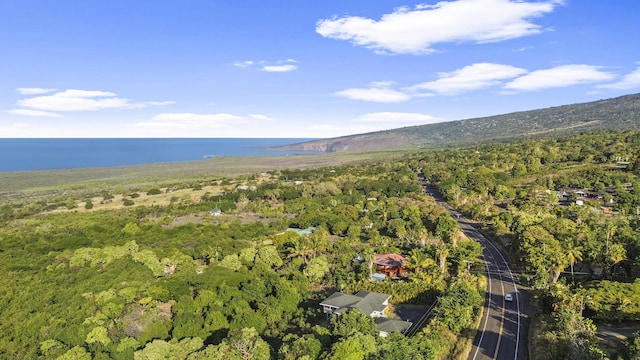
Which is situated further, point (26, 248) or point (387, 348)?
point (26, 248)

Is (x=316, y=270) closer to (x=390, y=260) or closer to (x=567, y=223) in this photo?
(x=390, y=260)

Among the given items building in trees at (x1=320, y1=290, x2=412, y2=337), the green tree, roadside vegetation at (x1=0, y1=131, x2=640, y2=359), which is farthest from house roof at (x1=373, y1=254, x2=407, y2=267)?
building in trees at (x1=320, y1=290, x2=412, y2=337)

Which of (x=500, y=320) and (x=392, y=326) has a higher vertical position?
(x=392, y=326)

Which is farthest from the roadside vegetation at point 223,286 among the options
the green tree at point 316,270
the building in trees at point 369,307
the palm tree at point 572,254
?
the palm tree at point 572,254

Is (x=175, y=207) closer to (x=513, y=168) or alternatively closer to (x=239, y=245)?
(x=239, y=245)

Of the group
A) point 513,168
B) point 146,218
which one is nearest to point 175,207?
point 146,218

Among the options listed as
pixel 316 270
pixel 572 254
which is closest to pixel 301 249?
pixel 316 270

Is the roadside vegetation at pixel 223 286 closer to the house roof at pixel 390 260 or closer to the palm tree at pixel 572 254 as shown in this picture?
the house roof at pixel 390 260

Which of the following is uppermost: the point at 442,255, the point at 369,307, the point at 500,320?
the point at 442,255
